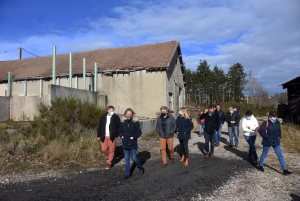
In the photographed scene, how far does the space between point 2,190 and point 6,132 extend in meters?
4.48

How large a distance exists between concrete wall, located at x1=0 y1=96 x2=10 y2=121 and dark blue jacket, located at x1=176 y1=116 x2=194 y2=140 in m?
9.58

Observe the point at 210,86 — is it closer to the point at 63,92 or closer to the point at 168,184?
the point at 63,92

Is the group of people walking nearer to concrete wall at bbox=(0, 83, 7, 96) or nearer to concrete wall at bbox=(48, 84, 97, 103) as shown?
concrete wall at bbox=(48, 84, 97, 103)

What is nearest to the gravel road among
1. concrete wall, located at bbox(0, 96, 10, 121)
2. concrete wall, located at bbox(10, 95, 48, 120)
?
concrete wall, located at bbox(10, 95, 48, 120)

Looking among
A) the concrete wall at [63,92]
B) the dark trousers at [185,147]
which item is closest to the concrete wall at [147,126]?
the concrete wall at [63,92]

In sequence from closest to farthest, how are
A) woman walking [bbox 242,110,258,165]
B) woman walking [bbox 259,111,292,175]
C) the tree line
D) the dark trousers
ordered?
1. woman walking [bbox 259,111,292,175]
2. the dark trousers
3. woman walking [bbox 242,110,258,165]
4. the tree line

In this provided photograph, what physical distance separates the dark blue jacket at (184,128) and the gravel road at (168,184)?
847 mm

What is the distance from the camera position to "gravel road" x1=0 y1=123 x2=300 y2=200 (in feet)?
15.9

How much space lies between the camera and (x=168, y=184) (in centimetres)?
556

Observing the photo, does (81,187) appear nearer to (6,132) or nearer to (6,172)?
(6,172)

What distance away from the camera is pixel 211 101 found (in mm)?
48062

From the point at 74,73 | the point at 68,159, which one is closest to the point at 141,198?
the point at 68,159

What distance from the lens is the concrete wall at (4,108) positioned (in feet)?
41.2

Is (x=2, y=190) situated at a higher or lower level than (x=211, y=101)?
lower
